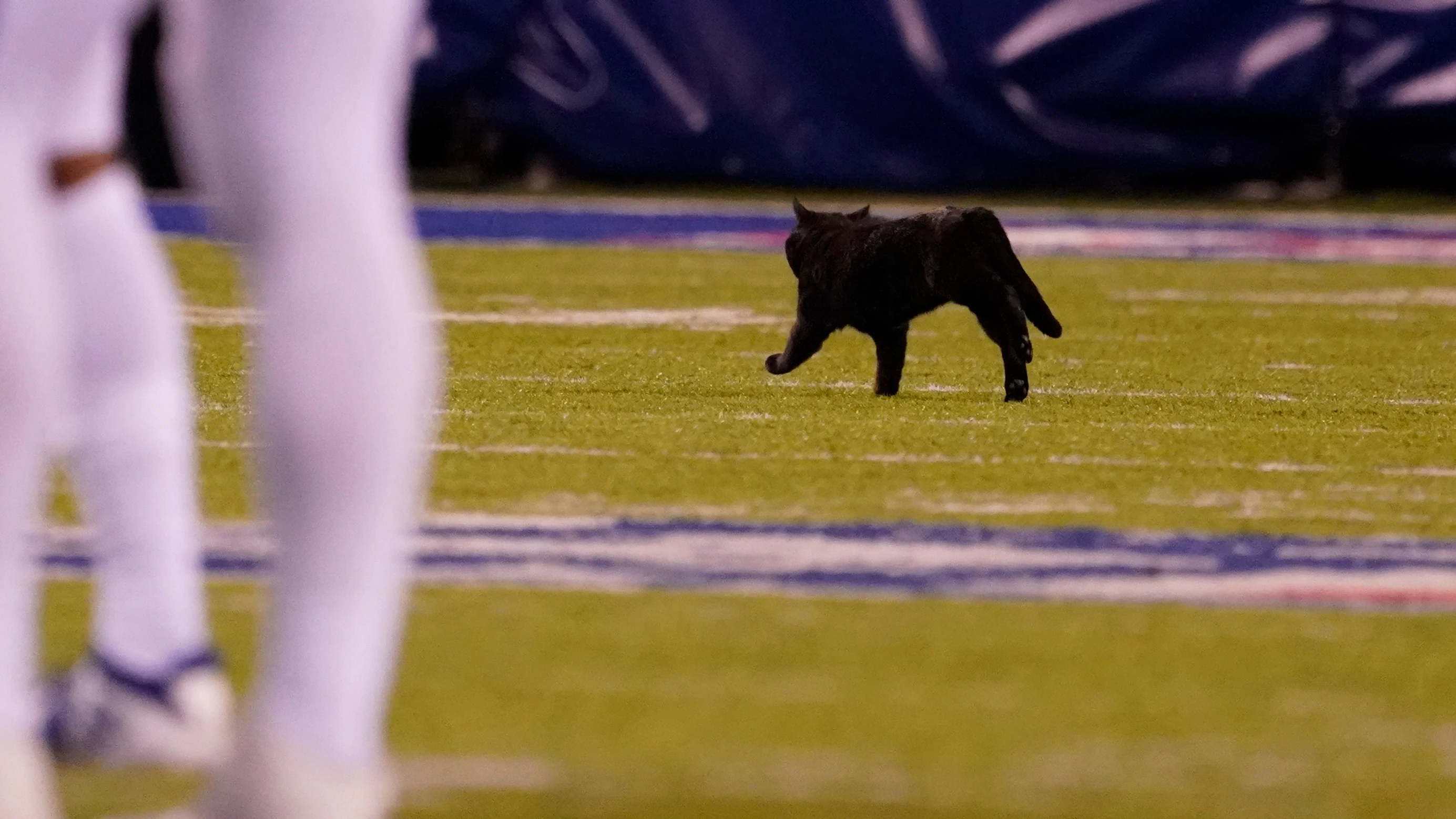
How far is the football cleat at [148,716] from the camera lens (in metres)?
2.30

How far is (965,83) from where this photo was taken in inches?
469

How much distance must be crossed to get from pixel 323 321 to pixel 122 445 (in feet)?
1.68

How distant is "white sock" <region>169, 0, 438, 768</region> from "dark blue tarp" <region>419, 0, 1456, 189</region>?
10093mm

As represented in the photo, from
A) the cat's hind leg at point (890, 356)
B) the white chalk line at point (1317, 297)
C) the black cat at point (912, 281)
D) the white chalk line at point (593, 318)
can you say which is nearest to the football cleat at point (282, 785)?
the black cat at point (912, 281)

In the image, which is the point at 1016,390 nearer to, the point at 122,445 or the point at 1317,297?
the point at 1317,297

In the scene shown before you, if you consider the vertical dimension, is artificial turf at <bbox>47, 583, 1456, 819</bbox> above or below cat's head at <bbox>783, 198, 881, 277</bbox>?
below

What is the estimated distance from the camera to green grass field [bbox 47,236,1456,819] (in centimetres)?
230

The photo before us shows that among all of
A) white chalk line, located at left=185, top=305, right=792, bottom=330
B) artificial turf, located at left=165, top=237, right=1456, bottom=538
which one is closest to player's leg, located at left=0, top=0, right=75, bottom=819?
artificial turf, located at left=165, top=237, right=1456, bottom=538

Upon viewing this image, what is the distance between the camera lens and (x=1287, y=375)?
5707 mm

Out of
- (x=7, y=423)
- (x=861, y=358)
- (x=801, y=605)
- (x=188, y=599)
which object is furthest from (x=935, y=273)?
(x=7, y=423)

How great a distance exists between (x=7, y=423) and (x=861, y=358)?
165 inches

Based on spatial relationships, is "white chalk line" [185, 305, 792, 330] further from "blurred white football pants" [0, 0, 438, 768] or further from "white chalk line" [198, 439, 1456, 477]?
"blurred white football pants" [0, 0, 438, 768]

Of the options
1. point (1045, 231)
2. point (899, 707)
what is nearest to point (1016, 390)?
point (899, 707)

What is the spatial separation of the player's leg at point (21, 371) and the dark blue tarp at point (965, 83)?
9.99 meters
